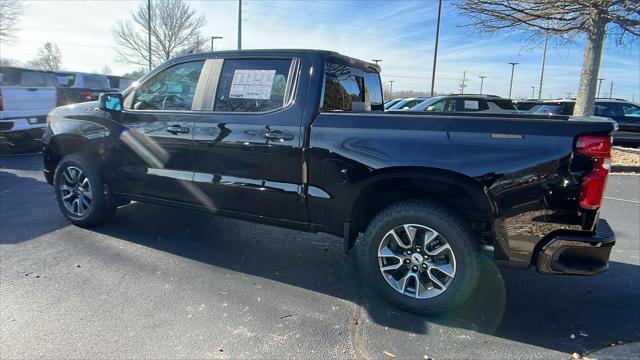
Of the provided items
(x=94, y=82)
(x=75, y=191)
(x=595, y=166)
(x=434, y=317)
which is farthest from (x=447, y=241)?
(x=94, y=82)

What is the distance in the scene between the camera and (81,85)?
1644cm

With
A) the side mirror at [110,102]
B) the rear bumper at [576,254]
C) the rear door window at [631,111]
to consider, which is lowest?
the rear bumper at [576,254]

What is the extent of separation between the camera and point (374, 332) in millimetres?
2869

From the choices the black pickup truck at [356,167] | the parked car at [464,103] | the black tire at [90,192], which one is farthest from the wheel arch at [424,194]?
the parked car at [464,103]

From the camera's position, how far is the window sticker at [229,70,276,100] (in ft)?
11.7

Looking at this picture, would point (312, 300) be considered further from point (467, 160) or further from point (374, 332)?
point (467, 160)

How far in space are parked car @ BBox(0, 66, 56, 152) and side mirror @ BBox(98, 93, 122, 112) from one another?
233 inches

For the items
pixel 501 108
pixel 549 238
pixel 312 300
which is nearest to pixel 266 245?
pixel 312 300

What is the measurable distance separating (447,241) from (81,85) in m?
17.6

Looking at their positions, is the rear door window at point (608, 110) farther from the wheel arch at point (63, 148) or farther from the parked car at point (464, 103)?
the wheel arch at point (63, 148)

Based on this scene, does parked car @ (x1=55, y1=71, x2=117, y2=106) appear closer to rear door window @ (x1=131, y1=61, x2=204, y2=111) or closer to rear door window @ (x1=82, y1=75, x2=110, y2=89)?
rear door window @ (x1=82, y1=75, x2=110, y2=89)

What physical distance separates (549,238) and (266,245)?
270cm

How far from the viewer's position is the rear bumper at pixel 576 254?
8.70 ft

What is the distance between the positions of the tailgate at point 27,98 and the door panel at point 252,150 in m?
7.19
